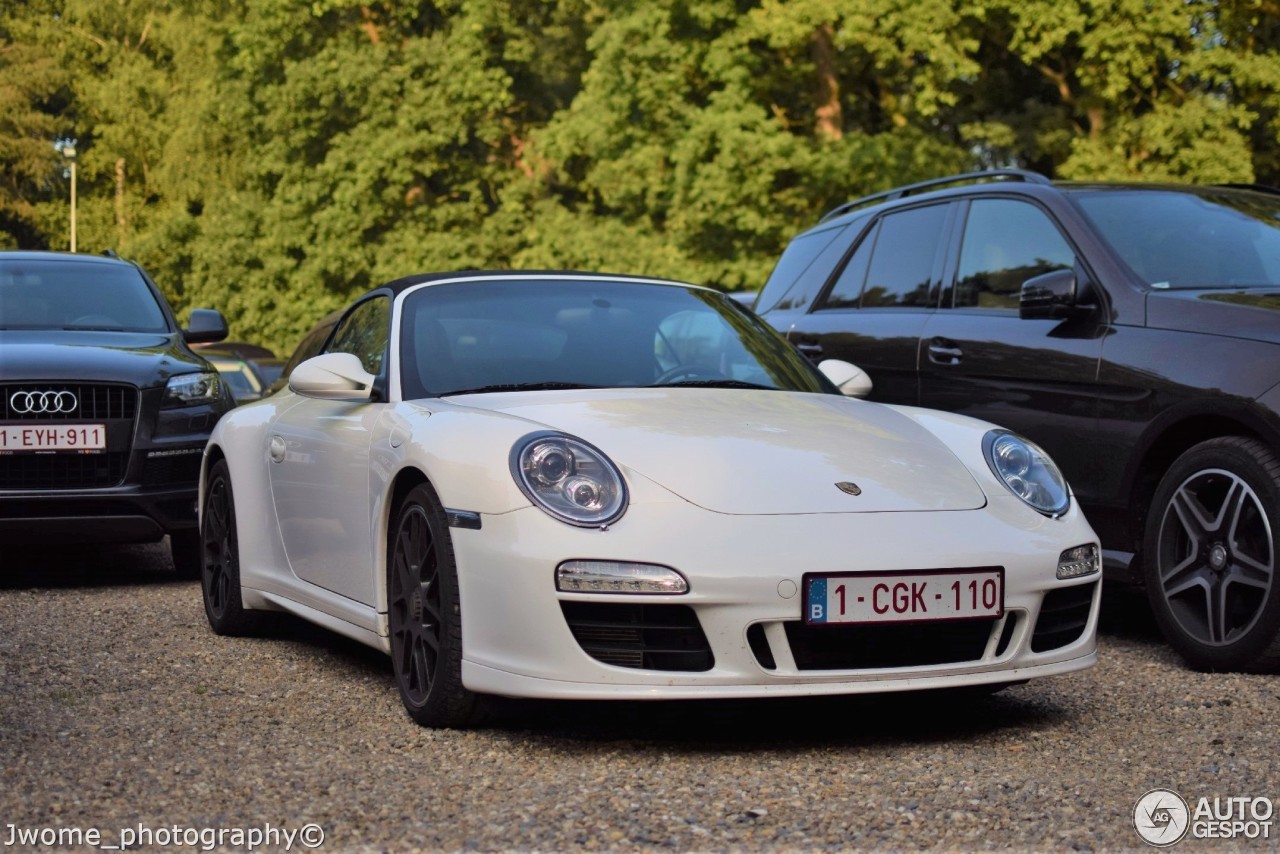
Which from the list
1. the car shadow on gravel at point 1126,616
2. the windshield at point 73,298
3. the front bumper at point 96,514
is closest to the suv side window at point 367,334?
the front bumper at point 96,514

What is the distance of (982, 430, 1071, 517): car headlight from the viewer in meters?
4.86

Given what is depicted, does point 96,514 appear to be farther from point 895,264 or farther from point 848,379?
point 848,379

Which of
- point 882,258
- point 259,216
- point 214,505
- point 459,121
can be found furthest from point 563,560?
point 259,216

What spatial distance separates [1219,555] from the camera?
5.71m

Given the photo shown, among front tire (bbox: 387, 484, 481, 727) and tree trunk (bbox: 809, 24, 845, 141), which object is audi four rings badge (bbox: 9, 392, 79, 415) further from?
tree trunk (bbox: 809, 24, 845, 141)

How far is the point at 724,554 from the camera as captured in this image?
427cm

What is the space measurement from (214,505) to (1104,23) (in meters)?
20.2

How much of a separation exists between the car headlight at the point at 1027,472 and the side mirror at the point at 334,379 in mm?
1883

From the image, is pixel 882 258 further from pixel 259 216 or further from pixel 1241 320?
pixel 259 216

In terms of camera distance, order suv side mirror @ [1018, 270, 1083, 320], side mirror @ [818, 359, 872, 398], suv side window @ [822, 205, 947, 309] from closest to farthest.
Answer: side mirror @ [818, 359, 872, 398], suv side mirror @ [1018, 270, 1083, 320], suv side window @ [822, 205, 947, 309]

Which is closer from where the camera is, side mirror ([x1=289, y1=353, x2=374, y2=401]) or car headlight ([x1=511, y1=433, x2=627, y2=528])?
car headlight ([x1=511, y1=433, x2=627, y2=528])

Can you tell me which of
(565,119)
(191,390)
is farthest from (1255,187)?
(565,119)

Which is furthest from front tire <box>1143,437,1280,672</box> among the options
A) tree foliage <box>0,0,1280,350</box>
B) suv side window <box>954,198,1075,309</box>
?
tree foliage <box>0,0,1280,350</box>

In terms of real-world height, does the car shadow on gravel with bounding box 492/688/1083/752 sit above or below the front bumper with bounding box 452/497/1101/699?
below
